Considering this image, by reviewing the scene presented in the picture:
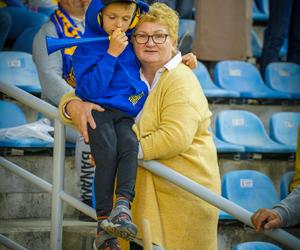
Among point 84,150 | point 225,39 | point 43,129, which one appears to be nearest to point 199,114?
point 84,150

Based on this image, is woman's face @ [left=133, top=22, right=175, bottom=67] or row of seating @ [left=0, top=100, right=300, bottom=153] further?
row of seating @ [left=0, top=100, right=300, bottom=153]

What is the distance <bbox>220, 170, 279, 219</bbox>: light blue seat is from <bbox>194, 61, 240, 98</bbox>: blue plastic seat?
Result: 1176 mm

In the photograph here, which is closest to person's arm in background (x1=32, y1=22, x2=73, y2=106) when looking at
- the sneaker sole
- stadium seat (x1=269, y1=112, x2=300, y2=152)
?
the sneaker sole

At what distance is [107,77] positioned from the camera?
12.1 feet

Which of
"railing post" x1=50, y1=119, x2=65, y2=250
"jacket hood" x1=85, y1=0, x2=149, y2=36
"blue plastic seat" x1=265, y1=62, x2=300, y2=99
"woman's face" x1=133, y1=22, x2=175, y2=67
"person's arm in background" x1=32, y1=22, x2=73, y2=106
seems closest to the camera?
"jacket hood" x1=85, y1=0, x2=149, y2=36

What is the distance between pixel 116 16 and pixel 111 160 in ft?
1.94

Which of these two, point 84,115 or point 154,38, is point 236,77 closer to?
point 154,38

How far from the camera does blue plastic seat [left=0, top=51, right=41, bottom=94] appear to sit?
19.9 ft

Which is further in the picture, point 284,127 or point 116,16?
point 284,127

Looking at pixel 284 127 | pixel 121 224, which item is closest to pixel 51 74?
pixel 121 224

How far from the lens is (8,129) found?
5.47m

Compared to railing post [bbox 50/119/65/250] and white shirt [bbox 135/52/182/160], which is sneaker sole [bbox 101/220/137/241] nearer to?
white shirt [bbox 135/52/182/160]

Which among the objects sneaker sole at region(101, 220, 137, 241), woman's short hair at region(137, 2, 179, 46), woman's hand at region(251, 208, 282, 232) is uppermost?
woman's short hair at region(137, 2, 179, 46)

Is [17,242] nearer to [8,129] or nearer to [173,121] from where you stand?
[8,129]
